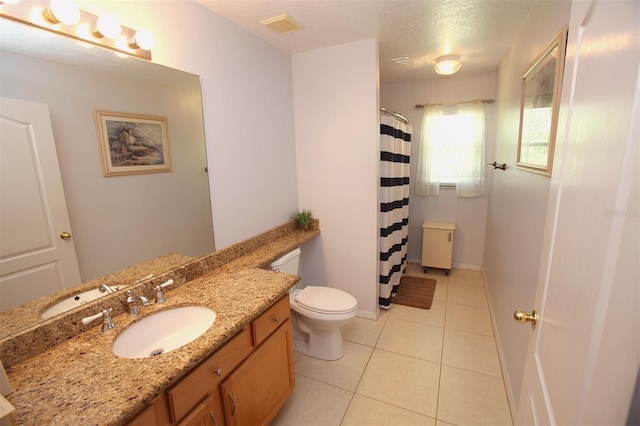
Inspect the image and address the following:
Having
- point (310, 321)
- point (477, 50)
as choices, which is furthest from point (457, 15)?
point (310, 321)

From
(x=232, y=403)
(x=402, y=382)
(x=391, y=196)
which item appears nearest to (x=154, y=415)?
(x=232, y=403)

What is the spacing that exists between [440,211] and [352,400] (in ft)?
8.79

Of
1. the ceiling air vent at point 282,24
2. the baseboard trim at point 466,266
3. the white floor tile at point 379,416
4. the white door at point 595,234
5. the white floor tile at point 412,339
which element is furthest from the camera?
the baseboard trim at point 466,266

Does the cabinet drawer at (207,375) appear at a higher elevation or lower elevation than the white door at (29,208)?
lower

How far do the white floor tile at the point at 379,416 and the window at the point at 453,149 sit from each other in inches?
104

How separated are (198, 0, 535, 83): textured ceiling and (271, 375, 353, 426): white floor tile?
2.41 meters

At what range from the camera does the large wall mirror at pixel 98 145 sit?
1070mm

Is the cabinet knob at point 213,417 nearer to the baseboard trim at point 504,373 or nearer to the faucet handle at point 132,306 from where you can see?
the faucet handle at point 132,306

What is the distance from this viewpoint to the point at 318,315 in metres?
1.99

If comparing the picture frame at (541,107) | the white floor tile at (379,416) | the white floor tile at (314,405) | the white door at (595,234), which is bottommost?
the white floor tile at (314,405)

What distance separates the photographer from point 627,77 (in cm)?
47

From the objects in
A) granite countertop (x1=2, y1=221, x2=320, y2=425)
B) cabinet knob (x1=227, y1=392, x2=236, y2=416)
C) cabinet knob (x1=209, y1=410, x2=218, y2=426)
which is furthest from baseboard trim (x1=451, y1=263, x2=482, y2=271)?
cabinet knob (x1=209, y1=410, x2=218, y2=426)

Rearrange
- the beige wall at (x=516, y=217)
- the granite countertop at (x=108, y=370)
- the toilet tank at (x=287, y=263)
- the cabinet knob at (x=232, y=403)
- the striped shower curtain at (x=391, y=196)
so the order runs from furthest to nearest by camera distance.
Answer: the striped shower curtain at (x=391, y=196), the toilet tank at (x=287, y=263), the beige wall at (x=516, y=217), the cabinet knob at (x=232, y=403), the granite countertop at (x=108, y=370)

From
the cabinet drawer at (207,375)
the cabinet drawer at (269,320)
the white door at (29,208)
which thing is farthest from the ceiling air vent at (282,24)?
the cabinet drawer at (207,375)
